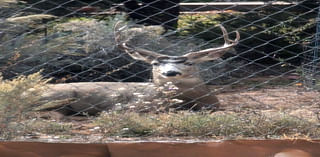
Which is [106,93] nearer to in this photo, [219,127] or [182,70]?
[182,70]

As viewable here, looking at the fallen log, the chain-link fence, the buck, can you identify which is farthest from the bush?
the buck

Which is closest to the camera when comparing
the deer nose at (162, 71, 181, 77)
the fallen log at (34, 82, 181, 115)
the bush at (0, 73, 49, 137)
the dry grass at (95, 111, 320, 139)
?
the bush at (0, 73, 49, 137)

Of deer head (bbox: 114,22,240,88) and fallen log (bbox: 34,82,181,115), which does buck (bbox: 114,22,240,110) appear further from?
fallen log (bbox: 34,82,181,115)

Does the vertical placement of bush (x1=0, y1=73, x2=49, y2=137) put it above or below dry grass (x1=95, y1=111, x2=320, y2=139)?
above

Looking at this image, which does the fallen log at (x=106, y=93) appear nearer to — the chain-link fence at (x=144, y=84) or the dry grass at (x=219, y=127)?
the chain-link fence at (x=144, y=84)

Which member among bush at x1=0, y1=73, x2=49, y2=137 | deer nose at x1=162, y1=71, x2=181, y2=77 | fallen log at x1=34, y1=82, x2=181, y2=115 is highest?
bush at x1=0, y1=73, x2=49, y2=137

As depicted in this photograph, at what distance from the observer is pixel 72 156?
2.46 metres

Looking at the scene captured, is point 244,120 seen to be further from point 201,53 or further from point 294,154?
point 201,53

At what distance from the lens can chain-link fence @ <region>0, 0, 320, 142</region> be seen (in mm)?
2697

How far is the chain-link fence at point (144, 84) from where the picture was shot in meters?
2.70

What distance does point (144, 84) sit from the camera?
4902 mm

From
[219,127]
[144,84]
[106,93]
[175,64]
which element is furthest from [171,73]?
[219,127]

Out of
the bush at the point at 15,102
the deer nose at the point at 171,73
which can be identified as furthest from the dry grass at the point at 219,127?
the deer nose at the point at 171,73

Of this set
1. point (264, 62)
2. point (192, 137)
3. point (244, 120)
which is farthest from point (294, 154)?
point (264, 62)
